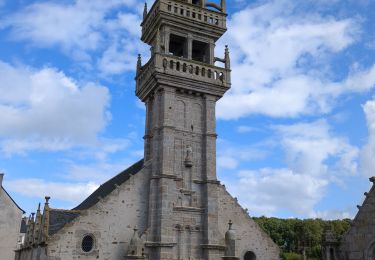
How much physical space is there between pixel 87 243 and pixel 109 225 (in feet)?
4.99

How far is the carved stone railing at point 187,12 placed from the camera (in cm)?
2811

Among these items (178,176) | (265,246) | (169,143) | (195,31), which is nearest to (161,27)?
(195,31)

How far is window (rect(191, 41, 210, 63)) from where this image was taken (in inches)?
1161

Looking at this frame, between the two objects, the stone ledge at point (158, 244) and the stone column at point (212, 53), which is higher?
the stone column at point (212, 53)

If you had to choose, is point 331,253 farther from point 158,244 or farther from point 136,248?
point 136,248

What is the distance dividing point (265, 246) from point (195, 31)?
15.3 m

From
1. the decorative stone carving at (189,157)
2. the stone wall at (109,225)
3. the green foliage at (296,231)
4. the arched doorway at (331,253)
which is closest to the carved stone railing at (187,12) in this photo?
the decorative stone carving at (189,157)

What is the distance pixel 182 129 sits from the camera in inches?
1046

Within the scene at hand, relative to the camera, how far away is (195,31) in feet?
94.7

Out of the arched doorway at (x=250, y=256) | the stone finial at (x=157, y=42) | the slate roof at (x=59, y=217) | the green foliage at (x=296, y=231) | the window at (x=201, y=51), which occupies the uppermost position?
the window at (x=201, y=51)

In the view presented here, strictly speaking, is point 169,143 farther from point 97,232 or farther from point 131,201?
point 97,232

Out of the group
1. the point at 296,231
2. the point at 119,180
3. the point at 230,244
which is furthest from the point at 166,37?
the point at 296,231

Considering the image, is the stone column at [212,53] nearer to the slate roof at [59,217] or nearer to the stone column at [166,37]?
the stone column at [166,37]

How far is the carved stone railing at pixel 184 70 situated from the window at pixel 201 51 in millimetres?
1406
